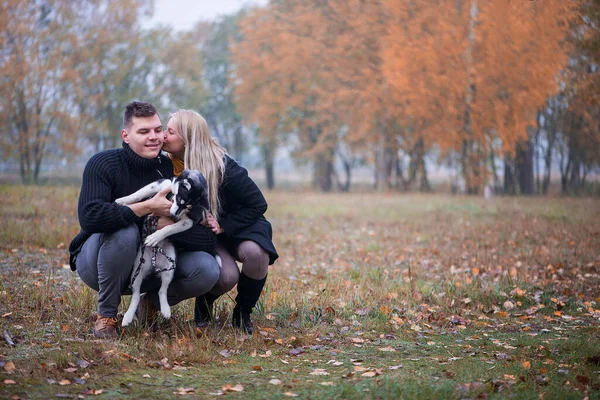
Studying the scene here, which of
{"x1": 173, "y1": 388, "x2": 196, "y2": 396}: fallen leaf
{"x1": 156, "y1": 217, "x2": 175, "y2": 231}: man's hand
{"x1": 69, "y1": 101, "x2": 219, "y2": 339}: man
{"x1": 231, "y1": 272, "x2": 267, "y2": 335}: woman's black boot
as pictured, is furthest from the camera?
{"x1": 231, "y1": 272, "x2": 267, "y2": 335}: woman's black boot

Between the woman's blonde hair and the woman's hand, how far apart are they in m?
0.08

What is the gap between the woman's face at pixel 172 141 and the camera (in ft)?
15.7

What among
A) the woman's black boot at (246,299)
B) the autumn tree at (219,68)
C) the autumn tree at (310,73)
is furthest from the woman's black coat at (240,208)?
the autumn tree at (219,68)

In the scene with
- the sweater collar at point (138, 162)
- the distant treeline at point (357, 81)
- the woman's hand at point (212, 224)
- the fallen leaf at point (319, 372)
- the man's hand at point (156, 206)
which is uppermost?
the distant treeline at point (357, 81)

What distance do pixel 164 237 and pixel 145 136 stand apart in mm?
750

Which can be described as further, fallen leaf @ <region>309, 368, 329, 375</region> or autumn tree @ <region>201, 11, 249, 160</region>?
autumn tree @ <region>201, 11, 249, 160</region>

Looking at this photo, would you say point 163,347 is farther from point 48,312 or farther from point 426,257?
point 426,257

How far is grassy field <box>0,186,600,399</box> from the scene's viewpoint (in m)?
3.86

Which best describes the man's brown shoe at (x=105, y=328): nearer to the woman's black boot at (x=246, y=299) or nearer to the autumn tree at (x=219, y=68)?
the woman's black boot at (x=246, y=299)

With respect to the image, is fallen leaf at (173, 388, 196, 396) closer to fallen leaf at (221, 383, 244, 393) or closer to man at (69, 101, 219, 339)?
fallen leaf at (221, 383, 244, 393)

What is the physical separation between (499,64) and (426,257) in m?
11.2

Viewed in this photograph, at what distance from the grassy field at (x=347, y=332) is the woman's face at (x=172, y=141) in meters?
1.33

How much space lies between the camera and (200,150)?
471 centimetres

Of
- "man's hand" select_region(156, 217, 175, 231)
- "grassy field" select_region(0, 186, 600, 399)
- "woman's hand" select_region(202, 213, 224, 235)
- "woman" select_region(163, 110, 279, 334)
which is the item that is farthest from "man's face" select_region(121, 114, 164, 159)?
"grassy field" select_region(0, 186, 600, 399)
